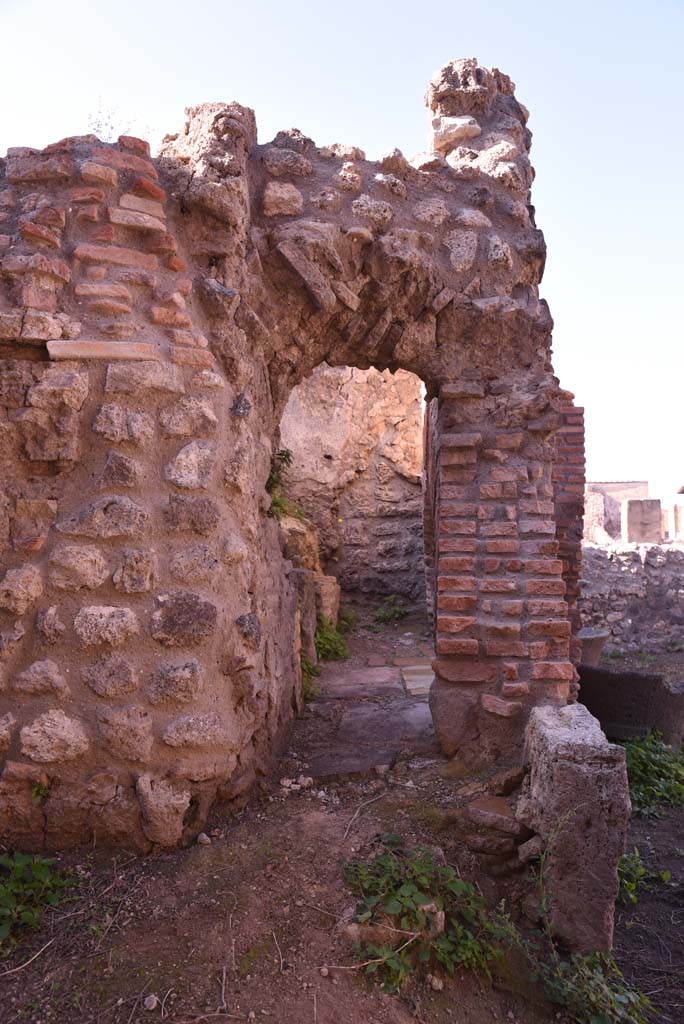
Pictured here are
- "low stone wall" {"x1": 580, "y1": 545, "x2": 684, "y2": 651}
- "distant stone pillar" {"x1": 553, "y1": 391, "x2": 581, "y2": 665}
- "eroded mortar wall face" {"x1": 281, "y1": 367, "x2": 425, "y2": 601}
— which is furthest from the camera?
"low stone wall" {"x1": 580, "y1": 545, "x2": 684, "y2": 651}

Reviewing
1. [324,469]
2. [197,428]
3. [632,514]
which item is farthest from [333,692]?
[632,514]

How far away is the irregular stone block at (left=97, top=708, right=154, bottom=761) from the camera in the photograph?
236 cm

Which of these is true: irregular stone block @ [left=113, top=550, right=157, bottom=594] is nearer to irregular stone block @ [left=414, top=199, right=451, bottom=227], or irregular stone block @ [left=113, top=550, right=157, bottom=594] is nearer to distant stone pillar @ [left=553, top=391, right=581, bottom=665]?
irregular stone block @ [left=414, top=199, right=451, bottom=227]

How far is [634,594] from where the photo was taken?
8.66 metres

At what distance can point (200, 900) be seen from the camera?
215 cm

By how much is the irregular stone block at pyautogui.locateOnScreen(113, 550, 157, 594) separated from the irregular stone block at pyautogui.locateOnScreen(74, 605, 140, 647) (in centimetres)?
9

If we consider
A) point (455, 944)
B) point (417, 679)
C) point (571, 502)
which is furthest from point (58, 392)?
point (571, 502)

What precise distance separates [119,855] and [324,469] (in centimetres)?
615

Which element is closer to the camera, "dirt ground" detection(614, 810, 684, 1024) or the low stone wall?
"dirt ground" detection(614, 810, 684, 1024)

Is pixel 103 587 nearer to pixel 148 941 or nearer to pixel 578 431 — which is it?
pixel 148 941

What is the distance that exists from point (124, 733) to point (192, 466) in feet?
3.19

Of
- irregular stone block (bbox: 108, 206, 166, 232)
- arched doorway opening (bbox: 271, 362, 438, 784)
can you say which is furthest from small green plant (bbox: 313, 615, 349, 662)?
irregular stone block (bbox: 108, 206, 166, 232)

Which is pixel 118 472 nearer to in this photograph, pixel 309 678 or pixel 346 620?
pixel 309 678

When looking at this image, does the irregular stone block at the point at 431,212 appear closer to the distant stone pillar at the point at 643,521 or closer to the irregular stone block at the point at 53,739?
the irregular stone block at the point at 53,739
